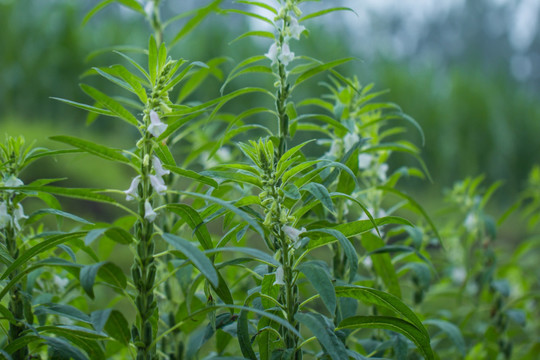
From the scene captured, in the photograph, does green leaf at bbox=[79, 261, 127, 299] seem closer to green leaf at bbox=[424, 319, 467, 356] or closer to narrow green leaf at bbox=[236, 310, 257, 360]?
narrow green leaf at bbox=[236, 310, 257, 360]

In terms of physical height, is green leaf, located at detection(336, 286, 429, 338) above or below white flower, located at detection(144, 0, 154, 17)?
below

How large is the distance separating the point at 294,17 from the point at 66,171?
66.7 inches

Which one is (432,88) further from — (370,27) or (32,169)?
(370,27)

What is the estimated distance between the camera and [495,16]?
684cm

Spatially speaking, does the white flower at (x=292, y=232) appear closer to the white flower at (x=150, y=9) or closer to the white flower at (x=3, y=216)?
the white flower at (x=3, y=216)

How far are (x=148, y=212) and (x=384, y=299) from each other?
1.01 feet

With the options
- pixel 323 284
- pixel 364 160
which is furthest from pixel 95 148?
pixel 364 160

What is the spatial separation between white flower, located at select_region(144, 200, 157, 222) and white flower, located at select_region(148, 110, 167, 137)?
8 cm

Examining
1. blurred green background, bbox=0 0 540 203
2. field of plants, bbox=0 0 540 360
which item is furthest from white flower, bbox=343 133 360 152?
blurred green background, bbox=0 0 540 203

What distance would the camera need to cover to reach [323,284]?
21.6 inches

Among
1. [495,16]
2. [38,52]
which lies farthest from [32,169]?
[495,16]

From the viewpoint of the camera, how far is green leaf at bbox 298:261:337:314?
1.75ft

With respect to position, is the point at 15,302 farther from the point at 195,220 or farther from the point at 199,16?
the point at 199,16

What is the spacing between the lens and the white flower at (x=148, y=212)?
58cm
